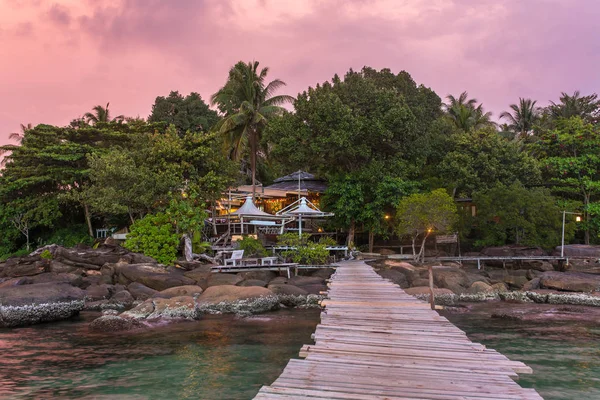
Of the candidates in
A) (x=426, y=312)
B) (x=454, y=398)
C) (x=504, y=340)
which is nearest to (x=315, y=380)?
(x=454, y=398)

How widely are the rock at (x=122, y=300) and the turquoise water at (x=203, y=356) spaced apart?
1872mm

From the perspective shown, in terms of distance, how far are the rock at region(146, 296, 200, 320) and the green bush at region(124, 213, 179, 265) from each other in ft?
24.7

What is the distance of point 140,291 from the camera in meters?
20.5

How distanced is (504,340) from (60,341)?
558 inches

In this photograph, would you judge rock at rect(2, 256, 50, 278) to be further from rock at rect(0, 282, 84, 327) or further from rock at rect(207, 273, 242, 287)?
rock at rect(207, 273, 242, 287)

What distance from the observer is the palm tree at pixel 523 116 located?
50.1 meters

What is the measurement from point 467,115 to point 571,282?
24792mm

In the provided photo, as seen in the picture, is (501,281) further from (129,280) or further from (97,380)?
(97,380)

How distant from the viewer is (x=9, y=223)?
3756cm

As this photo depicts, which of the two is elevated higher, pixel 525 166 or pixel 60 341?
pixel 525 166

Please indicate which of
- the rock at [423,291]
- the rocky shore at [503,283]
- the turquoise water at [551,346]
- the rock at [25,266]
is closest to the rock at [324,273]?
the rocky shore at [503,283]

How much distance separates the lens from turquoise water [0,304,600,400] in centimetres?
970

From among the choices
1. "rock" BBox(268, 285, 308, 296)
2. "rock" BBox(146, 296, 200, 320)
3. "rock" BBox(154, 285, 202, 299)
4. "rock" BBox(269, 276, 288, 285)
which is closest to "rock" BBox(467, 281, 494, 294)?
"rock" BBox(268, 285, 308, 296)

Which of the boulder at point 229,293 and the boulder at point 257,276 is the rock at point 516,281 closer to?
the boulder at point 257,276
